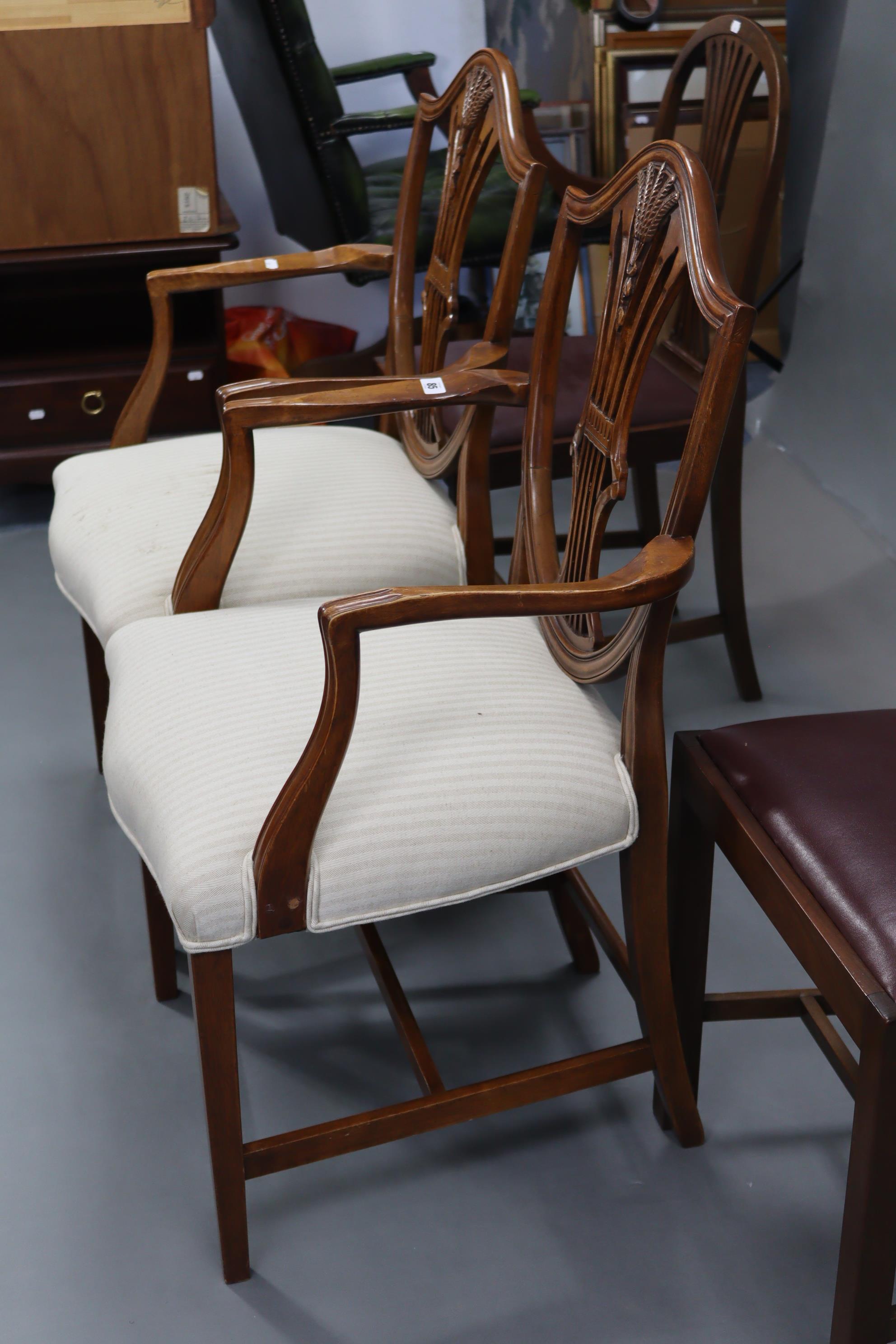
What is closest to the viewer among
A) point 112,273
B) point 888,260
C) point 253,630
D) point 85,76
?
point 253,630

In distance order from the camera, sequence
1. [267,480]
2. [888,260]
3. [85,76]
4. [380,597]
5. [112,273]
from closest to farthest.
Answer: [380,597], [267,480], [85,76], [888,260], [112,273]

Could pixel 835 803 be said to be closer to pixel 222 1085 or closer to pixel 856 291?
pixel 222 1085

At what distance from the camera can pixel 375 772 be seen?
1.06 m

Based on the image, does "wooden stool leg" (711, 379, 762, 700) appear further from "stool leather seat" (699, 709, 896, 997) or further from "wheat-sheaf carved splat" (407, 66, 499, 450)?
"stool leather seat" (699, 709, 896, 997)

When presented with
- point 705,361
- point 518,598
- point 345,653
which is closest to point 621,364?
point 518,598

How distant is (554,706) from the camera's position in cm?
116

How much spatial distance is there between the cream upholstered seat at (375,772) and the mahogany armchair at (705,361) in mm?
707

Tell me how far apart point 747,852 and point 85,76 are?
2.05m

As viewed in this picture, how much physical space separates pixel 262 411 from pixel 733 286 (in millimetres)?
1034

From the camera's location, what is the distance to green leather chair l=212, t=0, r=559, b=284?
2465 mm

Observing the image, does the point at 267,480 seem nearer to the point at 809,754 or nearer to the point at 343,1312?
the point at 809,754

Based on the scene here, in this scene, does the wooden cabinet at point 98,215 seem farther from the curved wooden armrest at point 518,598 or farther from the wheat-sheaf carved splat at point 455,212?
the curved wooden armrest at point 518,598

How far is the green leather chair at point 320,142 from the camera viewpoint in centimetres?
246

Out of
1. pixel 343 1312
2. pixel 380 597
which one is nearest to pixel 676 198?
pixel 380 597
